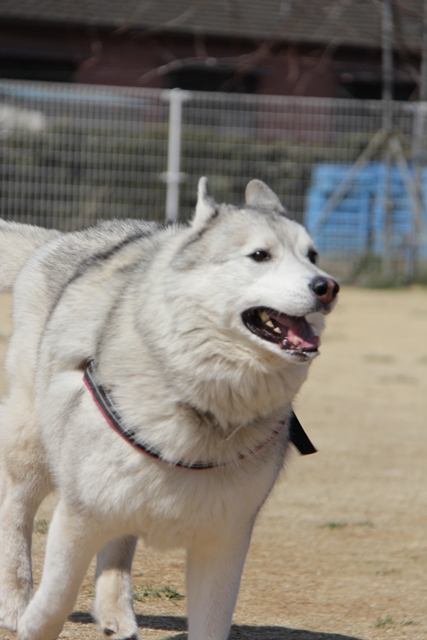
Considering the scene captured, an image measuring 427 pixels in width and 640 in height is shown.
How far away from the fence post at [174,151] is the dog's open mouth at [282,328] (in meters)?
11.1

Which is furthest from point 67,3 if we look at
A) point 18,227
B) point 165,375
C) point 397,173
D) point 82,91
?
point 165,375

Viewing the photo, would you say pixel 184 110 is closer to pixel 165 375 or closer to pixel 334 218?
pixel 334 218

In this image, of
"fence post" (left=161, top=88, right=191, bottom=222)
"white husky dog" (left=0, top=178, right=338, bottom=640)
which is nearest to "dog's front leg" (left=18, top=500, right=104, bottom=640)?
"white husky dog" (left=0, top=178, right=338, bottom=640)

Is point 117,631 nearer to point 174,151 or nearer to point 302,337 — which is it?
point 302,337

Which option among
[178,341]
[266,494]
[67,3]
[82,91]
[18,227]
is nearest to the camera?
[178,341]

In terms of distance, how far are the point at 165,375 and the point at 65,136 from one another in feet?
37.5

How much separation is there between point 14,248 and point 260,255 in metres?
1.49

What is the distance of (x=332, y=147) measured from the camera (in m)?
14.7

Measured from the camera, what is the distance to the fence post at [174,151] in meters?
14.0

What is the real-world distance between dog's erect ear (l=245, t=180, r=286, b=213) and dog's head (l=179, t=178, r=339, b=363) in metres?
0.29

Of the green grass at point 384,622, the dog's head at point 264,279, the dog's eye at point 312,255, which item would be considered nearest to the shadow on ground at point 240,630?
the green grass at point 384,622

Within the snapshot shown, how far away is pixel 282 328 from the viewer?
2.95 metres

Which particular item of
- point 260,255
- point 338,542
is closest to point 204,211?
point 260,255

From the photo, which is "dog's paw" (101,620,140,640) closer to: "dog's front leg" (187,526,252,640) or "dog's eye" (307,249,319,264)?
"dog's front leg" (187,526,252,640)
